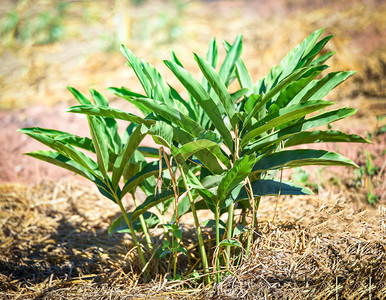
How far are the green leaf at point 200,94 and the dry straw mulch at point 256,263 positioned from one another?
425 mm

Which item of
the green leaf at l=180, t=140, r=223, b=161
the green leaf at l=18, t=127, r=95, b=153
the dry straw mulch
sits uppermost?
the green leaf at l=18, t=127, r=95, b=153

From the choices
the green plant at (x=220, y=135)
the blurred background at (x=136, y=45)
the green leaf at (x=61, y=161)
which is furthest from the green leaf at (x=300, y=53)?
the blurred background at (x=136, y=45)

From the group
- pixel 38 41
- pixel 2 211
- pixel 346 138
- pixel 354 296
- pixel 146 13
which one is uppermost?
pixel 146 13

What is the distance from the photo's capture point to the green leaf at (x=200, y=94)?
91 centimetres

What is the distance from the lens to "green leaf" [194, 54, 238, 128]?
0.90m

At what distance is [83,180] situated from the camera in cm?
238

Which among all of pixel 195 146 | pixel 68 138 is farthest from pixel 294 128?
pixel 68 138

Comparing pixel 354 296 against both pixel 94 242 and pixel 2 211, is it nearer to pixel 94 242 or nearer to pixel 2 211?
pixel 94 242

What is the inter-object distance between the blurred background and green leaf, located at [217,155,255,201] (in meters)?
1.39

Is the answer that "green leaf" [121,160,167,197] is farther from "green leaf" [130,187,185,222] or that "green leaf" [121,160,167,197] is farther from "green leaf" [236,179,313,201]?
"green leaf" [236,179,313,201]

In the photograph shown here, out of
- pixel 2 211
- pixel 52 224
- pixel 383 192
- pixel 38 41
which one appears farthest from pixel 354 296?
pixel 38 41

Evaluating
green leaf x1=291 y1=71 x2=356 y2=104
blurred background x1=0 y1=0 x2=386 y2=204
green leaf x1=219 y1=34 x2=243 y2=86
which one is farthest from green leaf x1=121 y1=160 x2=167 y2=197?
blurred background x1=0 y1=0 x2=386 y2=204

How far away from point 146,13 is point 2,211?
504 centimetres

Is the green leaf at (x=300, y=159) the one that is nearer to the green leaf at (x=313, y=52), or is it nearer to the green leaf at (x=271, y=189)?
the green leaf at (x=271, y=189)
